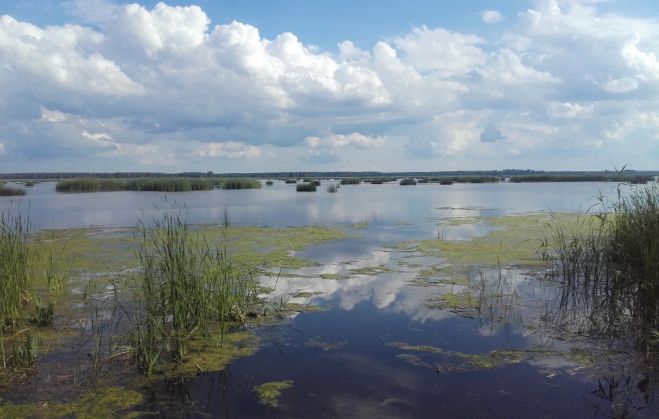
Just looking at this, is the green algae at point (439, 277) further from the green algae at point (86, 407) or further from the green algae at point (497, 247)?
the green algae at point (86, 407)

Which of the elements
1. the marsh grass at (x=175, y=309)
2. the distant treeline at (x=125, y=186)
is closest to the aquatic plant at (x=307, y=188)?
the distant treeline at (x=125, y=186)

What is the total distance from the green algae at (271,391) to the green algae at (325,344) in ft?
2.71

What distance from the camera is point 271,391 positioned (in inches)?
159

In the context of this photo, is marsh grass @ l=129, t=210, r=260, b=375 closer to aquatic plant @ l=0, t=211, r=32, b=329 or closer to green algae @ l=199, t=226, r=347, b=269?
aquatic plant @ l=0, t=211, r=32, b=329

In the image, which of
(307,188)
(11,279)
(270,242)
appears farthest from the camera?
(307,188)

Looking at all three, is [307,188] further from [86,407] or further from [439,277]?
[86,407]

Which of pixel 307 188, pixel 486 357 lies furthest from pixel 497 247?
pixel 307 188

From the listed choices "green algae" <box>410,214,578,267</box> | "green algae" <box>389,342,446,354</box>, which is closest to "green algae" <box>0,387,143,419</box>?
"green algae" <box>389,342,446,354</box>

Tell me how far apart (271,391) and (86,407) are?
144cm

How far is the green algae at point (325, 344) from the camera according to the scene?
16.3 feet

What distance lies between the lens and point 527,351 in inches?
187

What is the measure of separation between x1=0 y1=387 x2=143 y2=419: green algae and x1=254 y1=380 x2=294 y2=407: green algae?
95 centimetres

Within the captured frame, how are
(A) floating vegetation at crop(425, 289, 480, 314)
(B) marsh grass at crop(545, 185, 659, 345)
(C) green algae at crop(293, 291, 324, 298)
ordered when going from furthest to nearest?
(C) green algae at crop(293, 291, 324, 298)
(A) floating vegetation at crop(425, 289, 480, 314)
(B) marsh grass at crop(545, 185, 659, 345)

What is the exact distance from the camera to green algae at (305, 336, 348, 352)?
496 centimetres
